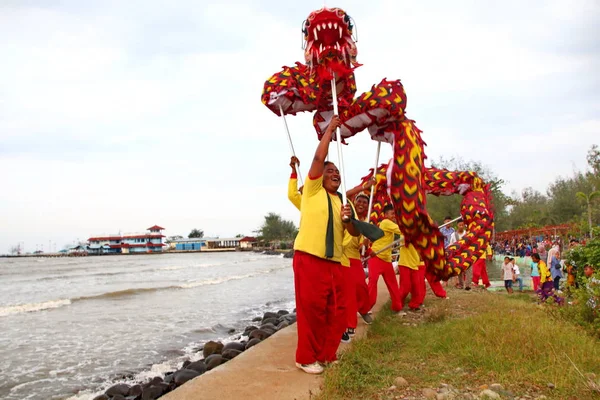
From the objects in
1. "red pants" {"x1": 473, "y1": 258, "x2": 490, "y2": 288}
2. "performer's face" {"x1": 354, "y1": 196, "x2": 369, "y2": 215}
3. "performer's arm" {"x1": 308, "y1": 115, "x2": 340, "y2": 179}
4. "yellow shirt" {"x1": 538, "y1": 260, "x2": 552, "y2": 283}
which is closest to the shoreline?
"performer's arm" {"x1": 308, "y1": 115, "x2": 340, "y2": 179}

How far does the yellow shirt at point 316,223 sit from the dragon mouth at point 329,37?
1.58 m

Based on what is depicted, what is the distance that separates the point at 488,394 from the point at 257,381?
179 cm

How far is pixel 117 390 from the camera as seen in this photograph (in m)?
6.06

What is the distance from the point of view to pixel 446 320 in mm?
6172

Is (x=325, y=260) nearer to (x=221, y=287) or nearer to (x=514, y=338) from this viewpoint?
(x=514, y=338)

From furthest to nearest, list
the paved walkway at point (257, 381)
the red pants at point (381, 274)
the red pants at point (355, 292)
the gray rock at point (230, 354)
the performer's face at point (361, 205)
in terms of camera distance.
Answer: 1. the gray rock at point (230, 354)
2. the red pants at point (381, 274)
3. the performer's face at point (361, 205)
4. the red pants at point (355, 292)
5. the paved walkway at point (257, 381)

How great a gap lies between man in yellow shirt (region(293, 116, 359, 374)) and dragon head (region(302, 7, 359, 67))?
3.84 feet

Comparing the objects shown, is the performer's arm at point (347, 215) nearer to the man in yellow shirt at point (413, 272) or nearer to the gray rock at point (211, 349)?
the man in yellow shirt at point (413, 272)

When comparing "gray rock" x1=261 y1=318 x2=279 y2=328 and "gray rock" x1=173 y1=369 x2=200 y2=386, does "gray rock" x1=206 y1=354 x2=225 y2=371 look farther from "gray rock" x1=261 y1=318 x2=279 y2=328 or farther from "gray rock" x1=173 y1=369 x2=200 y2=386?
"gray rock" x1=261 y1=318 x2=279 y2=328

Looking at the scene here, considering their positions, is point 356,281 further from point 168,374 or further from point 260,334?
point 260,334

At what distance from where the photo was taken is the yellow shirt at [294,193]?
15.8 feet

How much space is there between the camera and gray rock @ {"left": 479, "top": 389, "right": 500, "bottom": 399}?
2.97 m

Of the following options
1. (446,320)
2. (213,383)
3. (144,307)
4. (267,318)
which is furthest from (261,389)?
(144,307)

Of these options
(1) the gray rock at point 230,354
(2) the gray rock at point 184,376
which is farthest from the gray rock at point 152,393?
(1) the gray rock at point 230,354
